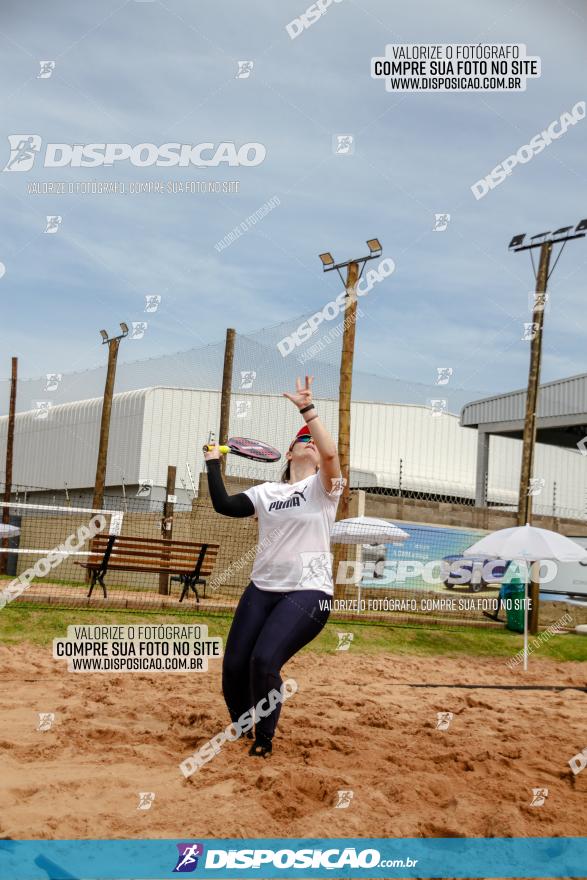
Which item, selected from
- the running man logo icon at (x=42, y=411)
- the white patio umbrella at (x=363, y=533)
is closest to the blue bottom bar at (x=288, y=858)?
the white patio umbrella at (x=363, y=533)

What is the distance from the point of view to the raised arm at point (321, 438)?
15.5ft

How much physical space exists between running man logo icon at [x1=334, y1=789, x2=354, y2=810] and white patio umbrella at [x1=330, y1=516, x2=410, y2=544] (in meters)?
10.8

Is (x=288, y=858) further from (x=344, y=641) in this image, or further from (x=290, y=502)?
(x=344, y=641)

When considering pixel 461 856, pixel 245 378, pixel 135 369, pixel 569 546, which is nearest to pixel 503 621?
pixel 569 546

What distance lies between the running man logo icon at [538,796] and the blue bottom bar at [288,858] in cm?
45

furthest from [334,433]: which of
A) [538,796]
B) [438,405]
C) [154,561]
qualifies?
[538,796]

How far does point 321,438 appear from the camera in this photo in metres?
4.74

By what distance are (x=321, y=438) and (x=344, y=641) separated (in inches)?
321

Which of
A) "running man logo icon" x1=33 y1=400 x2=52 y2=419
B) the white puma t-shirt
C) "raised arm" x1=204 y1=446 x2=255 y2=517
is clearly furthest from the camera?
"running man logo icon" x1=33 y1=400 x2=52 y2=419

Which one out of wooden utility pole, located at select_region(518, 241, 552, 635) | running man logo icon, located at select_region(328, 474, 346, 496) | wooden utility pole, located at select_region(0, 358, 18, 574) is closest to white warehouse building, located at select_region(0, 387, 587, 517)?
wooden utility pole, located at select_region(0, 358, 18, 574)

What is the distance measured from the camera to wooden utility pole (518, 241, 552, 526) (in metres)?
15.6

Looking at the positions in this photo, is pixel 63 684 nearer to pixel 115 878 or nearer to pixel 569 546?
pixel 115 878

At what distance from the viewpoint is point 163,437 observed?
3312 centimetres

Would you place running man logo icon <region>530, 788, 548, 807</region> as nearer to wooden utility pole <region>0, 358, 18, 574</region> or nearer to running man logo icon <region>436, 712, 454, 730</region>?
running man logo icon <region>436, 712, 454, 730</region>
